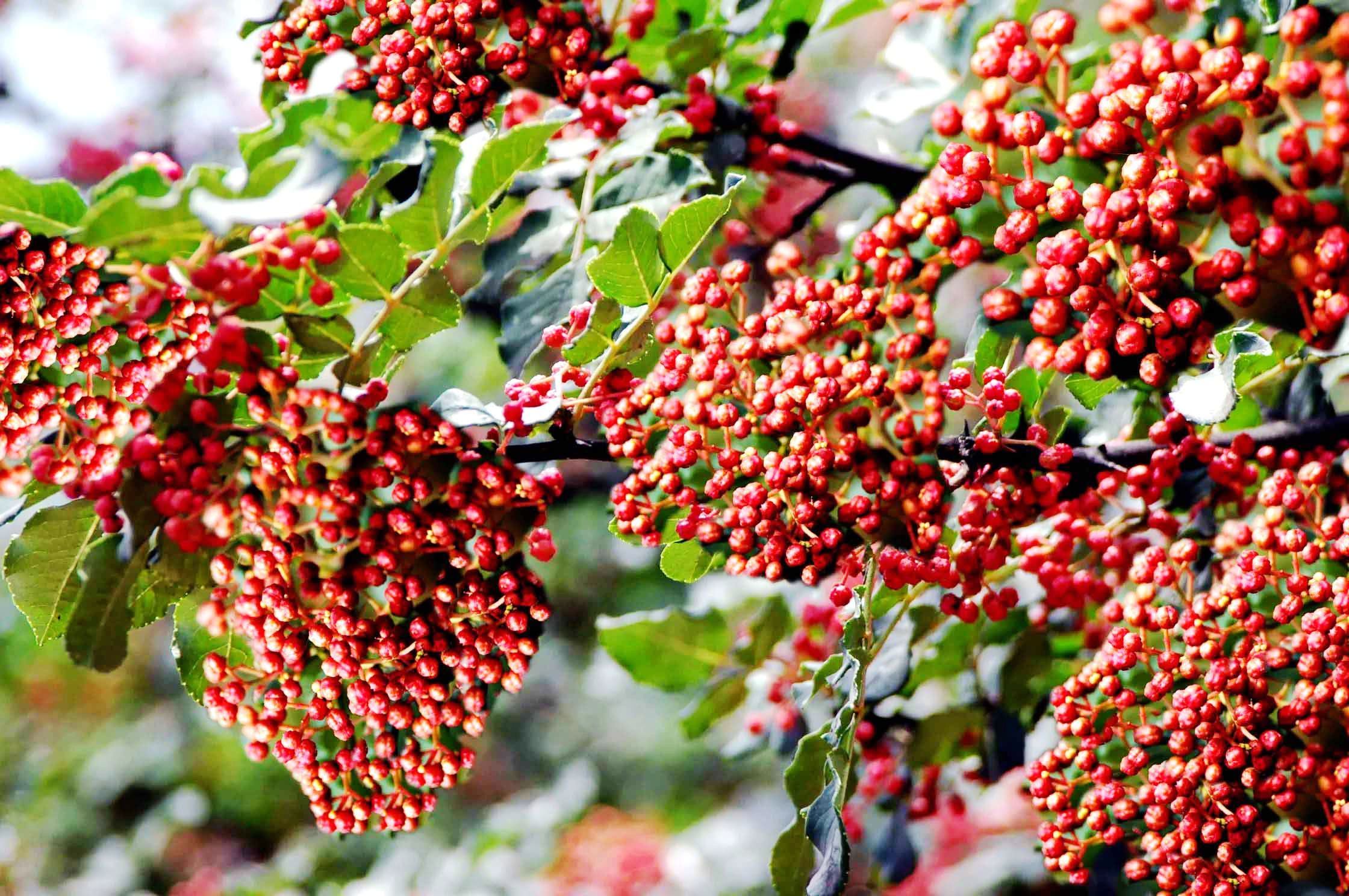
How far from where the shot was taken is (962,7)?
115cm

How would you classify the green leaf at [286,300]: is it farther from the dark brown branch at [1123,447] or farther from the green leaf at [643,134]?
the dark brown branch at [1123,447]

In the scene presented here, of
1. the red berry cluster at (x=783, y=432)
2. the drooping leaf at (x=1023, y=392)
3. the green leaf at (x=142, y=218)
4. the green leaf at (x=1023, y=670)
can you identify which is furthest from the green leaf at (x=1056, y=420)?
the green leaf at (x=142, y=218)

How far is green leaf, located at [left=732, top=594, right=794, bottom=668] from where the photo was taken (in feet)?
4.07

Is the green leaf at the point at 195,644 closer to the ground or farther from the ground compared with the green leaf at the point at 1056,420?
closer to the ground

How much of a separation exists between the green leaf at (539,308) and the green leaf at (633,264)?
0.14m

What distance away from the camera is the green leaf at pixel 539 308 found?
92 centimetres

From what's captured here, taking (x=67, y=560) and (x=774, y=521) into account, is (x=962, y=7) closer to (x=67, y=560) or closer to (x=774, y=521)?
(x=774, y=521)

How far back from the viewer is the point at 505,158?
0.71 meters

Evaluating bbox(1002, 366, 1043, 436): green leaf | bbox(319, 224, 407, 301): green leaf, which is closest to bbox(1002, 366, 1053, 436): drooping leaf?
bbox(1002, 366, 1043, 436): green leaf

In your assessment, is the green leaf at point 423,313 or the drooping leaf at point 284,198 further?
the green leaf at point 423,313

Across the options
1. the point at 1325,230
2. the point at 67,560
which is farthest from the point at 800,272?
the point at 67,560

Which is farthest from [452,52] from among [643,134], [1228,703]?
[1228,703]

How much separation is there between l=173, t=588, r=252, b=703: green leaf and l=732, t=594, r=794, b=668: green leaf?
565mm

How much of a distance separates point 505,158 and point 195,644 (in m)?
0.47
